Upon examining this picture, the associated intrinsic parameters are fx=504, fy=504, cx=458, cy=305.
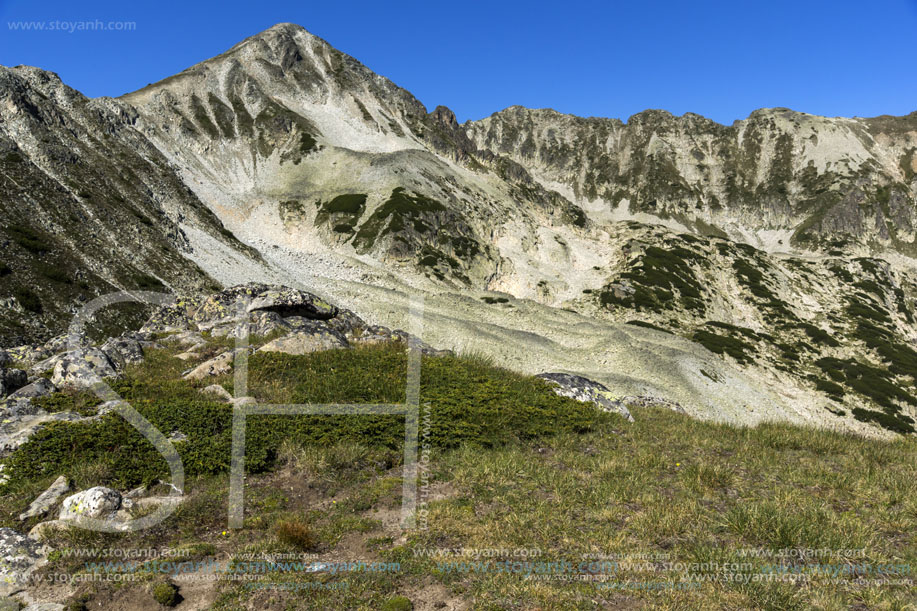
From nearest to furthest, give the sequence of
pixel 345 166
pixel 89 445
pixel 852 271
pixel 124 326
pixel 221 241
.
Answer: pixel 89 445
pixel 124 326
pixel 221 241
pixel 345 166
pixel 852 271

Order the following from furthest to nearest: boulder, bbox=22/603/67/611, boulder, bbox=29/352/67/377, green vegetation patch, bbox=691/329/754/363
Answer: green vegetation patch, bbox=691/329/754/363 → boulder, bbox=29/352/67/377 → boulder, bbox=22/603/67/611

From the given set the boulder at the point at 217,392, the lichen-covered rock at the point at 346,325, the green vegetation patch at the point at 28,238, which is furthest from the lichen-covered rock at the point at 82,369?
the green vegetation patch at the point at 28,238

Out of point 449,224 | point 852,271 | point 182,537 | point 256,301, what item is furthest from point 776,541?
point 852,271

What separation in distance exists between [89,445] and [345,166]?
378 ft

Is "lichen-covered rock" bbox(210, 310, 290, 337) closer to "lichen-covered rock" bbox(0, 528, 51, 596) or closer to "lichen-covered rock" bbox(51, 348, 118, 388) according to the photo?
"lichen-covered rock" bbox(51, 348, 118, 388)

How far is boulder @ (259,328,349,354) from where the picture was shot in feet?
61.2

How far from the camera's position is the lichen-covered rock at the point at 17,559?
7.16m

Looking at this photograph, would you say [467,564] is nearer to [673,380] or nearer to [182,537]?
[182,537]

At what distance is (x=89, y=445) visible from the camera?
35.4 feet

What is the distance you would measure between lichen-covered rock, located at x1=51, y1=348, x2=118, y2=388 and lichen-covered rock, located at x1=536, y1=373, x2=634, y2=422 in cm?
1457

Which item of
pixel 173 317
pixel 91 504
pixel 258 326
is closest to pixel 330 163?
pixel 173 317

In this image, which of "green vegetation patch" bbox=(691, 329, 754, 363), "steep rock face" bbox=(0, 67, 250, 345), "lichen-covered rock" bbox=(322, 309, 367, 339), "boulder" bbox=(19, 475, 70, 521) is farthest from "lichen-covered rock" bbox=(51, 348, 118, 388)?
"green vegetation patch" bbox=(691, 329, 754, 363)

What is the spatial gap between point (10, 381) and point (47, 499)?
6.93 meters

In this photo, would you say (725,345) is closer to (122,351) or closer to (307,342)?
(307,342)
